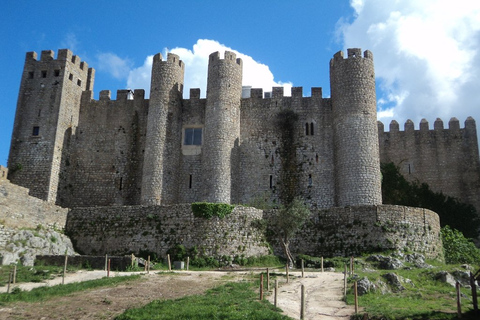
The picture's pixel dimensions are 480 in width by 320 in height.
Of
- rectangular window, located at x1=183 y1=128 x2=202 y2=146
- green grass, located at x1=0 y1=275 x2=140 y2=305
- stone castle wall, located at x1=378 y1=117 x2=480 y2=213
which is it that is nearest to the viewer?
green grass, located at x1=0 y1=275 x2=140 y2=305

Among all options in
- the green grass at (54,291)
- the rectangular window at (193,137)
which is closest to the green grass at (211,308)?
the green grass at (54,291)

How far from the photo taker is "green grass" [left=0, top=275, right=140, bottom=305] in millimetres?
18766

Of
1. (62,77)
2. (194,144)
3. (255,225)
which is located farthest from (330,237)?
(62,77)

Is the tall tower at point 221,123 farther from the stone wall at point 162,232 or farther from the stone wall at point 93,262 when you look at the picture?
the stone wall at point 93,262

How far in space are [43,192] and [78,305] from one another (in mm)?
19792

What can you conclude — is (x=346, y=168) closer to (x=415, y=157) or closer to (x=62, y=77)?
(x=415, y=157)

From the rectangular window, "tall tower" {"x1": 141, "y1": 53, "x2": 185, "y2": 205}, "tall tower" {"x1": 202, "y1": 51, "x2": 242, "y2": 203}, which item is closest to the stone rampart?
"tall tower" {"x1": 141, "y1": 53, "x2": 185, "y2": 205}

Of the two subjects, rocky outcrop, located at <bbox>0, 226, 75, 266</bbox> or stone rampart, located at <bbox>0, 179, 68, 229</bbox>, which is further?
stone rampart, located at <bbox>0, 179, 68, 229</bbox>

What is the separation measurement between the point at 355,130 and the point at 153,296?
20.7 metres

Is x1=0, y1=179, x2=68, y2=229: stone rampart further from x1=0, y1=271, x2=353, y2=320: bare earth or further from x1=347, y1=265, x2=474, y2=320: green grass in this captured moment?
x1=347, y1=265, x2=474, y2=320: green grass

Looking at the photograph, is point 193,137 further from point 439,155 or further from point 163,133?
point 439,155

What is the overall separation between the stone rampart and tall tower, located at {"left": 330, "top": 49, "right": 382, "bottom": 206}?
17945mm

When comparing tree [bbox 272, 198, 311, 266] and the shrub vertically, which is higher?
tree [bbox 272, 198, 311, 266]

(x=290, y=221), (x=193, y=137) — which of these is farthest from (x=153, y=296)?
(x=193, y=137)
